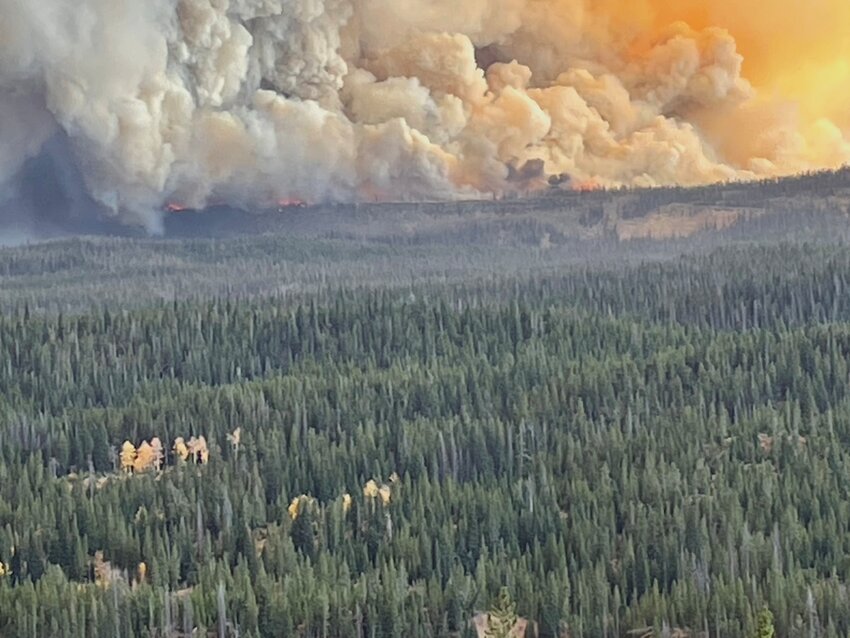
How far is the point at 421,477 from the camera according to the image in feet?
429

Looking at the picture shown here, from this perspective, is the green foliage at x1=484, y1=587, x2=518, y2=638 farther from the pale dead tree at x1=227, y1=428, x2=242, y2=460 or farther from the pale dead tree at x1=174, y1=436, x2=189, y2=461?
the pale dead tree at x1=174, y1=436, x2=189, y2=461

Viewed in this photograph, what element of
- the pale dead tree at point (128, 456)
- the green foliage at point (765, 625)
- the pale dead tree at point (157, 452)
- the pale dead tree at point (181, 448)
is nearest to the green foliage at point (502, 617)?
the green foliage at point (765, 625)

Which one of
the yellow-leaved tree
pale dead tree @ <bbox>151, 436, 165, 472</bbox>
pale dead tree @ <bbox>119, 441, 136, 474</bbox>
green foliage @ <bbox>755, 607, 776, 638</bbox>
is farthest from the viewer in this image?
pale dead tree @ <bbox>151, 436, 165, 472</bbox>

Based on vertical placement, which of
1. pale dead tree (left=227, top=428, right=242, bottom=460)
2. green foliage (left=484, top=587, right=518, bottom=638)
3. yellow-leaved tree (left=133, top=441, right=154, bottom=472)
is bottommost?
green foliage (left=484, top=587, right=518, bottom=638)

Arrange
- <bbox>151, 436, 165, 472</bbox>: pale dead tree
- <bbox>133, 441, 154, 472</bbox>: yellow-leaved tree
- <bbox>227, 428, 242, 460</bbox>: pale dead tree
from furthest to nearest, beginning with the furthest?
1. <bbox>151, 436, 165, 472</bbox>: pale dead tree
2. <bbox>227, 428, 242, 460</bbox>: pale dead tree
3. <bbox>133, 441, 154, 472</bbox>: yellow-leaved tree

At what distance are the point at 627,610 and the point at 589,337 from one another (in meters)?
84.9

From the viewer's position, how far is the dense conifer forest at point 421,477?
332 feet

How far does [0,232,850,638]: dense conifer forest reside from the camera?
10125 centimetres

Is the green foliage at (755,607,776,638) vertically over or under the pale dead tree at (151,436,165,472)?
under

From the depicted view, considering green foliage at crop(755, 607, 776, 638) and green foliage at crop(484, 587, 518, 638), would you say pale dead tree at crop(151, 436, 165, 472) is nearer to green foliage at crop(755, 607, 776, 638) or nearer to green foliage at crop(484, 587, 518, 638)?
green foliage at crop(484, 587, 518, 638)

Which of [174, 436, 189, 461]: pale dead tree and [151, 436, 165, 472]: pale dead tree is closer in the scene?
[151, 436, 165, 472]: pale dead tree

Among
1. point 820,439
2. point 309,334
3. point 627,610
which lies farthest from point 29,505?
point 309,334

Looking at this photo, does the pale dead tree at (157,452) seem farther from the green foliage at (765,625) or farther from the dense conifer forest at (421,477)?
the green foliage at (765,625)

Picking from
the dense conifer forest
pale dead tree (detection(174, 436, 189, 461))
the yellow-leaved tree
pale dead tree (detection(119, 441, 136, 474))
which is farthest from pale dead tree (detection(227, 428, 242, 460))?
pale dead tree (detection(119, 441, 136, 474))
